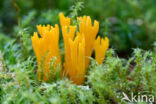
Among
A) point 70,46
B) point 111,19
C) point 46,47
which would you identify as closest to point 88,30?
point 70,46

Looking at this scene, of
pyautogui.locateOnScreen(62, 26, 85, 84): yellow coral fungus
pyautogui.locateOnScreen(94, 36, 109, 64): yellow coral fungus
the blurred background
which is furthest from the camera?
the blurred background

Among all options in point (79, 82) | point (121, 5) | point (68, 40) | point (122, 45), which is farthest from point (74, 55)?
point (121, 5)

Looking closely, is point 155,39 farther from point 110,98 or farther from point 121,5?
point 110,98

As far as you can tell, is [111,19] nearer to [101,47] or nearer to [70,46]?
[101,47]

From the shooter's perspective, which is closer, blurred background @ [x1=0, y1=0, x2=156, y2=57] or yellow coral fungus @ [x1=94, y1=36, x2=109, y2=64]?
yellow coral fungus @ [x1=94, y1=36, x2=109, y2=64]

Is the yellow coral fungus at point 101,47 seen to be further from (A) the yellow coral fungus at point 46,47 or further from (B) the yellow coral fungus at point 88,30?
(A) the yellow coral fungus at point 46,47

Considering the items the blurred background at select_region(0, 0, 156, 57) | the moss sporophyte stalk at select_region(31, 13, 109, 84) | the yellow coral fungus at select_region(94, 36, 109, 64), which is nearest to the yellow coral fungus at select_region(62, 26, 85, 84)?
the moss sporophyte stalk at select_region(31, 13, 109, 84)

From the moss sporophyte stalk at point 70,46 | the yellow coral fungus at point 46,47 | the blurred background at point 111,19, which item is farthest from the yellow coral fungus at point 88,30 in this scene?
the blurred background at point 111,19

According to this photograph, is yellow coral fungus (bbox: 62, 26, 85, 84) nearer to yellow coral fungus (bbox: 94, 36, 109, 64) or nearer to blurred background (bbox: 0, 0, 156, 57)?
yellow coral fungus (bbox: 94, 36, 109, 64)

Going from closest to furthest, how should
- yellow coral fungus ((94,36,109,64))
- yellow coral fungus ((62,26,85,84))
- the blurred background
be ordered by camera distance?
yellow coral fungus ((62,26,85,84)), yellow coral fungus ((94,36,109,64)), the blurred background
